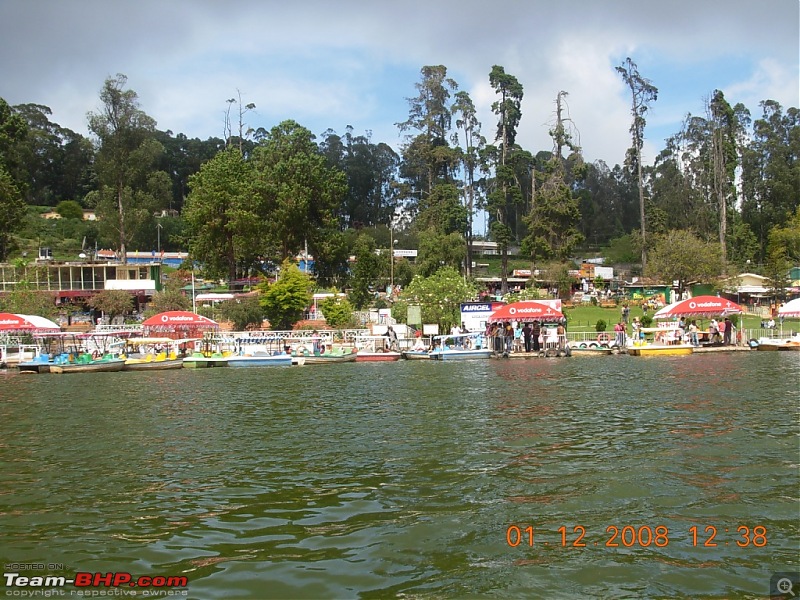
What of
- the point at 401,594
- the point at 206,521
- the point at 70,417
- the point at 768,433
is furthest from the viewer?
the point at 70,417

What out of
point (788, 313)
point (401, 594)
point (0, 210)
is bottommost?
point (401, 594)

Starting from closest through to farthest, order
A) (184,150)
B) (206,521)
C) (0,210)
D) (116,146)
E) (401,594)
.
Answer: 1. (401,594)
2. (206,521)
3. (0,210)
4. (116,146)
5. (184,150)

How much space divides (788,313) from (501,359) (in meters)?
14.1

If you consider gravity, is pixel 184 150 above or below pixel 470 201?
above

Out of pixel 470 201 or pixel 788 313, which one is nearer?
pixel 788 313

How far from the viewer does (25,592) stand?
7.34 metres

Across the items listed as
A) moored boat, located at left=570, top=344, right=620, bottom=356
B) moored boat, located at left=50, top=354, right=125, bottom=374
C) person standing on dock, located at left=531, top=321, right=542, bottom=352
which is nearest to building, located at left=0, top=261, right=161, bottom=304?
moored boat, located at left=50, top=354, right=125, bottom=374

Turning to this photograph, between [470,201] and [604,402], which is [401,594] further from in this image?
[470,201]

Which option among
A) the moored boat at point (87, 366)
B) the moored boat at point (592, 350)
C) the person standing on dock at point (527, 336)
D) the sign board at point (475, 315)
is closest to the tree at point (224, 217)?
the sign board at point (475, 315)

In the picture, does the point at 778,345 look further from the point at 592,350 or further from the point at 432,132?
the point at 432,132

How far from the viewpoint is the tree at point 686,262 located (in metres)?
53.0

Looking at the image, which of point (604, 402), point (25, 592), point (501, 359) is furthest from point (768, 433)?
point (501, 359)

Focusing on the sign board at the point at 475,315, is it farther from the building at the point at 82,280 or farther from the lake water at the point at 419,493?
the building at the point at 82,280

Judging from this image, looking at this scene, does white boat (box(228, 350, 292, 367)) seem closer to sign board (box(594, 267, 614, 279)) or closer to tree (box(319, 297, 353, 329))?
tree (box(319, 297, 353, 329))
